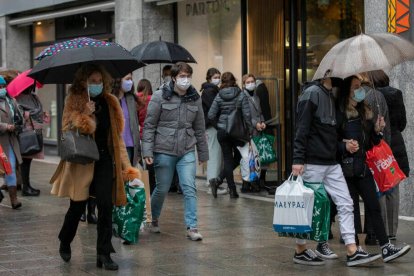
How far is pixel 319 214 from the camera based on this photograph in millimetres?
8070

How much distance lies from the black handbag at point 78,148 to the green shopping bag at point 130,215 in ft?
3.26

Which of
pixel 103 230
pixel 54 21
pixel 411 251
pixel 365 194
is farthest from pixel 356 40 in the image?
pixel 54 21

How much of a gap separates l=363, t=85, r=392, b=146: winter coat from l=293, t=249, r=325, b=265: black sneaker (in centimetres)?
157

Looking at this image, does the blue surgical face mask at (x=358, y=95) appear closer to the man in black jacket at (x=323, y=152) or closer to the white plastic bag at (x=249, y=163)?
the man in black jacket at (x=323, y=152)

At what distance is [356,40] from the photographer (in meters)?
8.05

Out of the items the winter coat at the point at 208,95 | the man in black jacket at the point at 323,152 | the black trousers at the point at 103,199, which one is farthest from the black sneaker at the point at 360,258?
the winter coat at the point at 208,95

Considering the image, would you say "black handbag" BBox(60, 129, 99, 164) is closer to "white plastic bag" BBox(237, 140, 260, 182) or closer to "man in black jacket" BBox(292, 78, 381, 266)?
"man in black jacket" BBox(292, 78, 381, 266)

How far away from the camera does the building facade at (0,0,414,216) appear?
13.2 m

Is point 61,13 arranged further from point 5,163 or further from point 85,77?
point 85,77

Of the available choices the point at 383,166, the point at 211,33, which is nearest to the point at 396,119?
the point at 383,166

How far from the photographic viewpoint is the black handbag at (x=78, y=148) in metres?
7.74

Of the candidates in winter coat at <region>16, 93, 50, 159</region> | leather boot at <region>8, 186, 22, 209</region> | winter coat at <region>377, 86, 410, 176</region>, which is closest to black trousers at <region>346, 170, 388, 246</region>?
winter coat at <region>377, 86, 410, 176</region>

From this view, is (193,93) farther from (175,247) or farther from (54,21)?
(54,21)

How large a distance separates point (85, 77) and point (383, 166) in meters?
2.88
